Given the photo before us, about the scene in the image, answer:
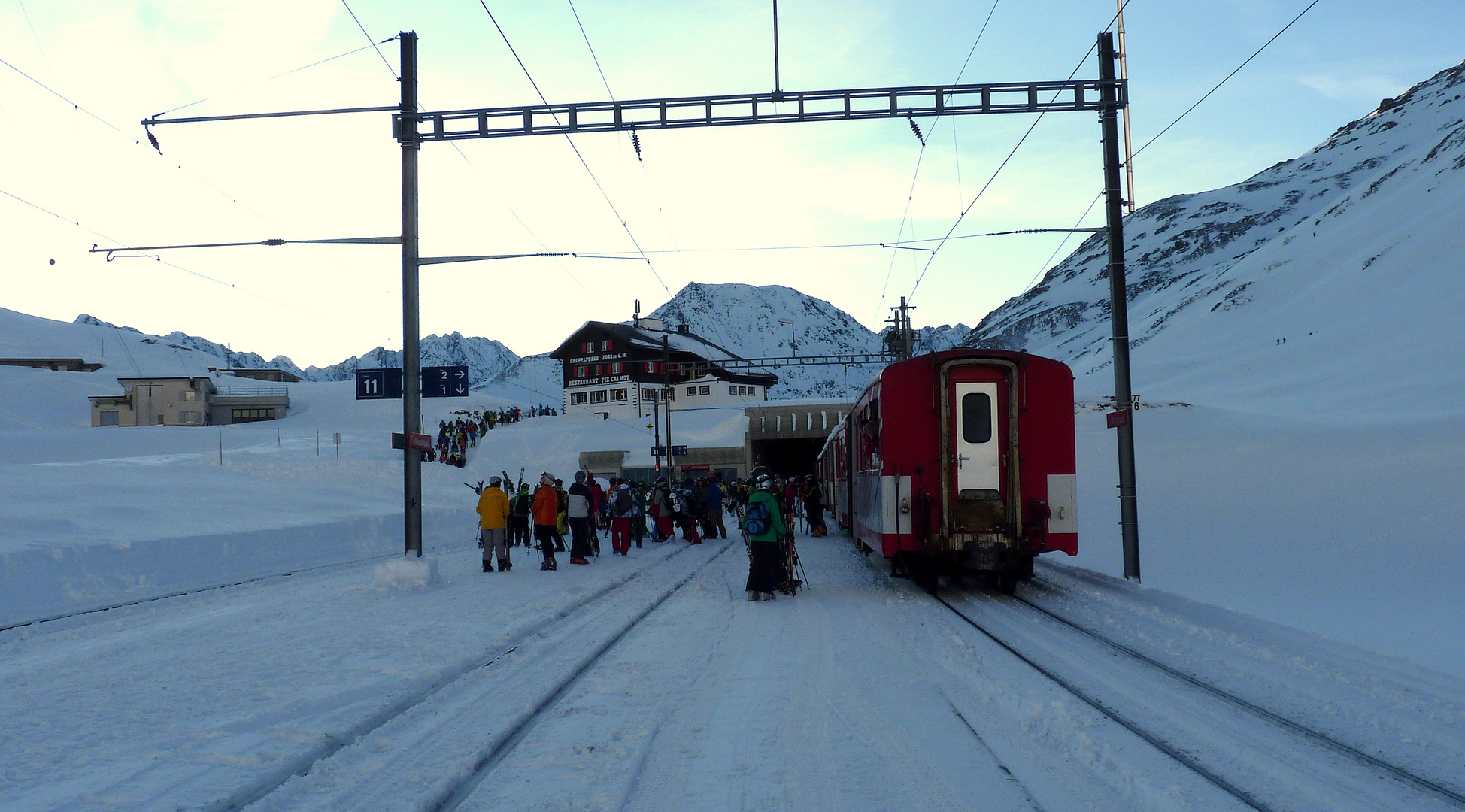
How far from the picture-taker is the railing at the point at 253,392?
7606 cm

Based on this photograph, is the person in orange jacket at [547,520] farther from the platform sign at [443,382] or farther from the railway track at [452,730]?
the railway track at [452,730]

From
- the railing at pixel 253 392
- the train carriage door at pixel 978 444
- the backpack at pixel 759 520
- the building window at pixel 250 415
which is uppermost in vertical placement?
the railing at pixel 253 392

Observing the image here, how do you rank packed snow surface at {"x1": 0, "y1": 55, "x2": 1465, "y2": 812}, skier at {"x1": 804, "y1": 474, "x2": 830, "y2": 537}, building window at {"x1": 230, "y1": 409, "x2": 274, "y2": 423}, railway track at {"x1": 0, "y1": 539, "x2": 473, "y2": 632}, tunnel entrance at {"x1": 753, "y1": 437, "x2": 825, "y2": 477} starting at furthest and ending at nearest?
building window at {"x1": 230, "y1": 409, "x2": 274, "y2": 423} → tunnel entrance at {"x1": 753, "y1": 437, "x2": 825, "y2": 477} → skier at {"x1": 804, "y1": 474, "x2": 830, "y2": 537} → railway track at {"x1": 0, "y1": 539, "x2": 473, "y2": 632} → packed snow surface at {"x1": 0, "y1": 55, "x2": 1465, "y2": 812}

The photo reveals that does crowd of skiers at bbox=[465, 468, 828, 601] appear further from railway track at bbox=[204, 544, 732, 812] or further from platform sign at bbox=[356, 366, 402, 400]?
railway track at bbox=[204, 544, 732, 812]

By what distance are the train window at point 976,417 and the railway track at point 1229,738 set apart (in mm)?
4167

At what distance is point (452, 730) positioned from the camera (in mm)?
6039

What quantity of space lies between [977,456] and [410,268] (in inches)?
343

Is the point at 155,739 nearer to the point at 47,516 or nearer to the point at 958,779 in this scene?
the point at 958,779

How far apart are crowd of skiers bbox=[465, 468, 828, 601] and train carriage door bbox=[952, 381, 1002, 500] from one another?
2.42 m

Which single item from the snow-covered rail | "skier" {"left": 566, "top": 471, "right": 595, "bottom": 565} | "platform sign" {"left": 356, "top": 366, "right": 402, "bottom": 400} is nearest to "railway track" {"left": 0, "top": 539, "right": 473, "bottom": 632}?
"platform sign" {"left": 356, "top": 366, "right": 402, "bottom": 400}

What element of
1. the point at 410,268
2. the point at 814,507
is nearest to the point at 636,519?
the point at 814,507

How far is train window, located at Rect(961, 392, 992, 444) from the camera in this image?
41.4ft

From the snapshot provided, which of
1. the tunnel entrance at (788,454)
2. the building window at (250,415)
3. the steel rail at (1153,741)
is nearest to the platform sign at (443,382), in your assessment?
the steel rail at (1153,741)

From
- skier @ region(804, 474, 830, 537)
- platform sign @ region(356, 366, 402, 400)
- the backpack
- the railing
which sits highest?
the railing
